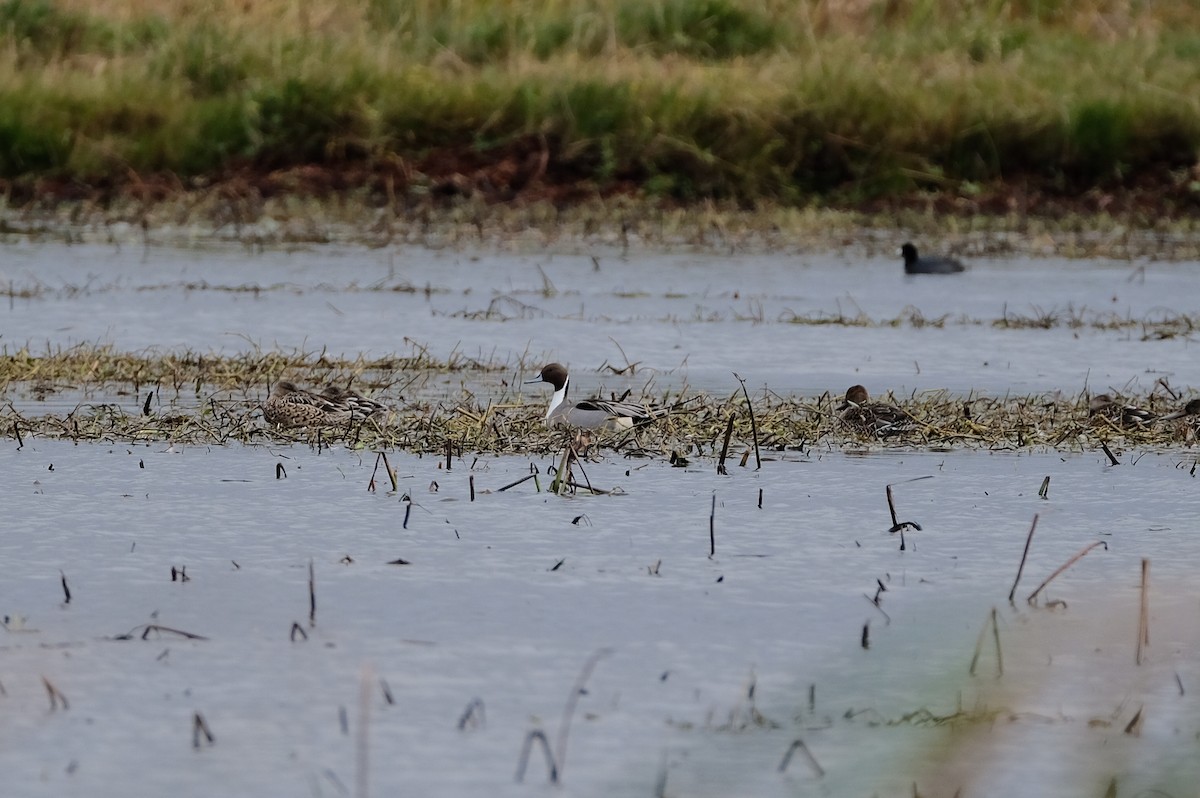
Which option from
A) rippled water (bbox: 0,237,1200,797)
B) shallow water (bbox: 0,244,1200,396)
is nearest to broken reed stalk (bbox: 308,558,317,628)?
rippled water (bbox: 0,237,1200,797)

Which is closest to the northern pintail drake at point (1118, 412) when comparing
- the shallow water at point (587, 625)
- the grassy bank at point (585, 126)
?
the shallow water at point (587, 625)

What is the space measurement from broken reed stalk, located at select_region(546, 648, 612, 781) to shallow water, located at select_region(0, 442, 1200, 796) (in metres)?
0.02

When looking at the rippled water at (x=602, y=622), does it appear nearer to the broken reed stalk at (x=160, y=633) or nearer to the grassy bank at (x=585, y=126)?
the broken reed stalk at (x=160, y=633)

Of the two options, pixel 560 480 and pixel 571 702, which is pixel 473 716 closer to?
pixel 571 702

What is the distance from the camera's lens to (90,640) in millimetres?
4875

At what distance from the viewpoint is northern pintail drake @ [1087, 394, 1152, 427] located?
838 centimetres

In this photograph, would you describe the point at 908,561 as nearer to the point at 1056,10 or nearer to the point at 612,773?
the point at 612,773

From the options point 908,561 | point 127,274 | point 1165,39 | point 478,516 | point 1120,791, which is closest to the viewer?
point 1120,791

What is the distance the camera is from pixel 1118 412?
8531mm

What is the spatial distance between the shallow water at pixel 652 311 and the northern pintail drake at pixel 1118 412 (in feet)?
3.52

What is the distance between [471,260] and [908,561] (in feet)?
34.0

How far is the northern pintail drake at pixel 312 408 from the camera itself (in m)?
8.09

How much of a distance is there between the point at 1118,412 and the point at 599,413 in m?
2.20

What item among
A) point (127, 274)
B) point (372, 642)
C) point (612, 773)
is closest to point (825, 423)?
point (372, 642)
